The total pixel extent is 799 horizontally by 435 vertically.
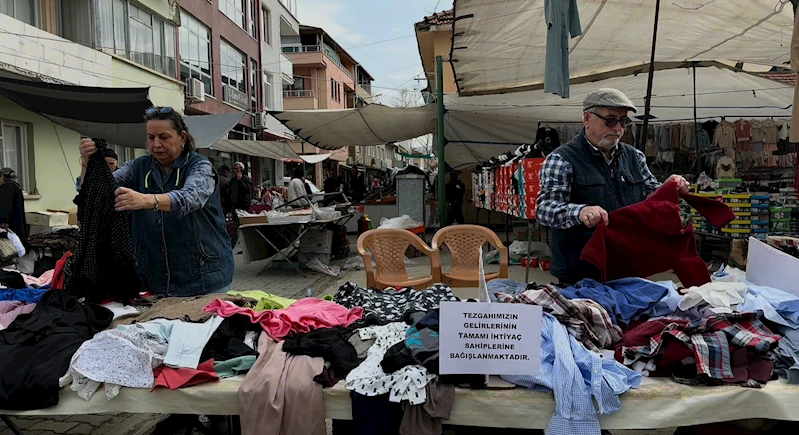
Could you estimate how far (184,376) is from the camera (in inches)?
80.4

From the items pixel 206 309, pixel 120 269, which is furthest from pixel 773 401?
pixel 120 269

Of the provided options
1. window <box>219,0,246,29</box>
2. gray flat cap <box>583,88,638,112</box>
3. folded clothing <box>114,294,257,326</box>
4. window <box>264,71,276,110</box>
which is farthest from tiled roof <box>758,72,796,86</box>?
window <box>264,71,276,110</box>

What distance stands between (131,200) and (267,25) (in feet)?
100

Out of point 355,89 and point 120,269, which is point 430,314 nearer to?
point 120,269

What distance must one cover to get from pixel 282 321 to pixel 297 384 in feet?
1.57

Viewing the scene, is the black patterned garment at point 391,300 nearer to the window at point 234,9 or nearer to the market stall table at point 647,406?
the market stall table at point 647,406

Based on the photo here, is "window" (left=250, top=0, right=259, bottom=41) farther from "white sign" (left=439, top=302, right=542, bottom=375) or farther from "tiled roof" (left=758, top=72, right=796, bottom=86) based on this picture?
"white sign" (left=439, top=302, right=542, bottom=375)

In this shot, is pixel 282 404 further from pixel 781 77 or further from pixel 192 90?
pixel 192 90

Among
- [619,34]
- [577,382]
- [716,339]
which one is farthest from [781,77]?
[577,382]

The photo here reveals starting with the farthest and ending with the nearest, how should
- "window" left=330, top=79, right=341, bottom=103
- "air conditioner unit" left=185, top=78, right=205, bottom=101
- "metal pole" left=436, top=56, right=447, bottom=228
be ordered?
1. "window" left=330, top=79, right=341, bottom=103
2. "air conditioner unit" left=185, top=78, right=205, bottom=101
3. "metal pole" left=436, top=56, right=447, bottom=228

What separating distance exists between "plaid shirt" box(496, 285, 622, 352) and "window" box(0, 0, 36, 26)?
12.3 meters

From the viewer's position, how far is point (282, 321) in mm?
2387

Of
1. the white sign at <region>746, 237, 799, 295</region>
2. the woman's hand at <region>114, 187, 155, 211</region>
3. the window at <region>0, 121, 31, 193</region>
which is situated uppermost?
the window at <region>0, 121, 31, 193</region>

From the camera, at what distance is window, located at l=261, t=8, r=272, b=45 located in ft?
97.7
